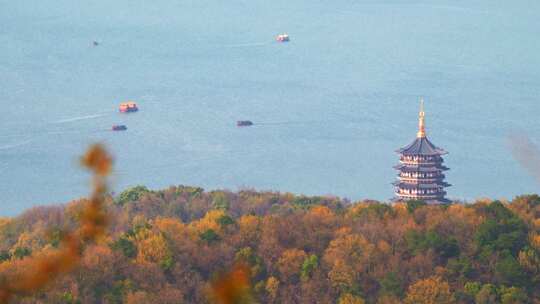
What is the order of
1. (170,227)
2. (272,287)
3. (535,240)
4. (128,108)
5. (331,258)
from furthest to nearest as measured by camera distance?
(128,108), (170,227), (535,240), (331,258), (272,287)

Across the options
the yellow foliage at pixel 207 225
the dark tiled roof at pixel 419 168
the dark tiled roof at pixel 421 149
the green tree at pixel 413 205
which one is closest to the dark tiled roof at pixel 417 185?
the dark tiled roof at pixel 419 168

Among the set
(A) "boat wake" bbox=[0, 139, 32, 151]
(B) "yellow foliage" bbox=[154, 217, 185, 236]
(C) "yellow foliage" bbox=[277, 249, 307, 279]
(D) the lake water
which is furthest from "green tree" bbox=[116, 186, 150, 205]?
(C) "yellow foliage" bbox=[277, 249, 307, 279]

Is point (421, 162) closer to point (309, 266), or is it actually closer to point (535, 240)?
point (535, 240)

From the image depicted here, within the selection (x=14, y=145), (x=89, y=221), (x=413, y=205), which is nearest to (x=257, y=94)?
(x=14, y=145)

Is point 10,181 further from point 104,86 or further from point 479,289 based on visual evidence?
point 479,289

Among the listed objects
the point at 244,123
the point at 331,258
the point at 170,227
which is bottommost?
the point at 331,258

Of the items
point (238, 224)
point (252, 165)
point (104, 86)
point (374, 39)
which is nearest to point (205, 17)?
point (374, 39)
